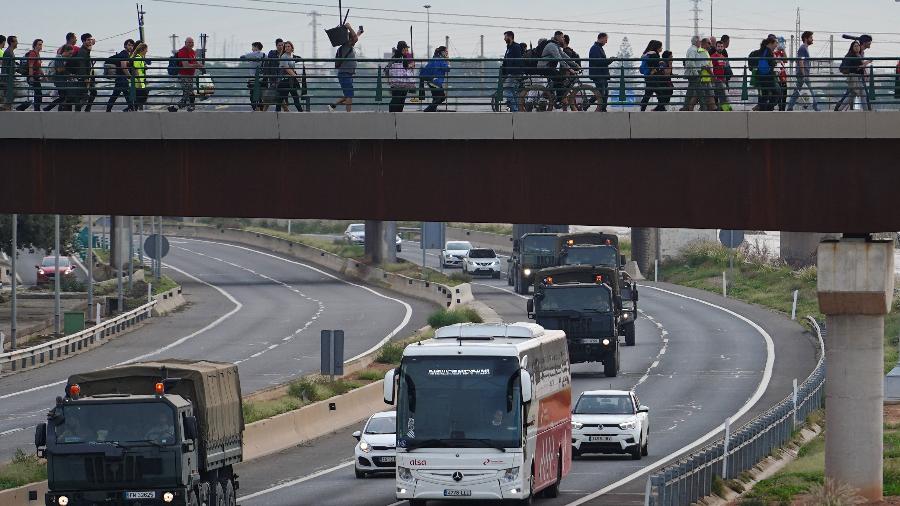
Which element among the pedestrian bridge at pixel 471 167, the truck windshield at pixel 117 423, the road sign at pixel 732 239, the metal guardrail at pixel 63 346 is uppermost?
the pedestrian bridge at pixel 471 167

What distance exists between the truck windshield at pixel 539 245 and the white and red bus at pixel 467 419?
49.2 m

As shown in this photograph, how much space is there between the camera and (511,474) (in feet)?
89.2

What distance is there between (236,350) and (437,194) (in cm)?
3488

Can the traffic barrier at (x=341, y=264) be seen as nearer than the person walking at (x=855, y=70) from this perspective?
No

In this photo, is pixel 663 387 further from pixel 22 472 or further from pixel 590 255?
pixel 22 472

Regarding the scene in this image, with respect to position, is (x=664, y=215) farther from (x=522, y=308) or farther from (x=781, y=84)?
(x=522, y=308)

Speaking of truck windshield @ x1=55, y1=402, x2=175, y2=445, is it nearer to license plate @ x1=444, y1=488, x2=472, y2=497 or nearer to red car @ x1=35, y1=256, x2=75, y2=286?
license plate @ x1=444, y1=488, x2=472, y2=497

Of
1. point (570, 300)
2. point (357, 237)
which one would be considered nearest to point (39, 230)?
point (357, 237)

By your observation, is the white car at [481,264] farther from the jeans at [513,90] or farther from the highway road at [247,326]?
the jeans at [513,90]

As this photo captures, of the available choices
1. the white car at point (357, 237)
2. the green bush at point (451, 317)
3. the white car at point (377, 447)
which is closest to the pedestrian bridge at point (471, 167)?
the white car at point (377, 447)

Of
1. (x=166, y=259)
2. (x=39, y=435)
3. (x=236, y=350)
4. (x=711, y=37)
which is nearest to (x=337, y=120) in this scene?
(x=711, y=37)

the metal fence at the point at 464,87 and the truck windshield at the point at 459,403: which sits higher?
the metal fence at the point at 464,87

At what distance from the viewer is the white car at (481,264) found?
10025 cm

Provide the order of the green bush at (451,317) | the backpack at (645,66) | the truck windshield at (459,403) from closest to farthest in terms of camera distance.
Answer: the truck windshield at (459,403)
the backpack at (645,66)
the green bush at (451,317)
